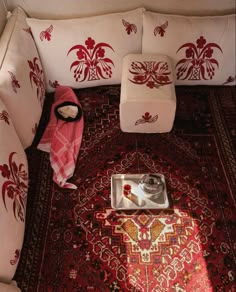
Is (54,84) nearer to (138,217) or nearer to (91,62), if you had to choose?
(91,62)

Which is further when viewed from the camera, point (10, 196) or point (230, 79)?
point (230, 79)

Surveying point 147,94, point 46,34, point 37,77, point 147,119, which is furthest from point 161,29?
point 37,77

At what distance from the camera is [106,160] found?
65.9 inches

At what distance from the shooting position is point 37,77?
1703 millimetres

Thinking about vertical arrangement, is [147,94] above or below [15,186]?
above

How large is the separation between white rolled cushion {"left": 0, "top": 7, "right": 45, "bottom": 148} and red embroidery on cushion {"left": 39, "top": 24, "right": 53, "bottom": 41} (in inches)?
2.5

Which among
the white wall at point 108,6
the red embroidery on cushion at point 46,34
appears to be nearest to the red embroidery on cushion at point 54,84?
the red embroidery on cushion at point 46,34

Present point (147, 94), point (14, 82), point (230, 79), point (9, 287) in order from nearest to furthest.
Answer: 1. point (9, 287)
2. point (14, 82)
3. point (147, 94)
4. point (230, 79)

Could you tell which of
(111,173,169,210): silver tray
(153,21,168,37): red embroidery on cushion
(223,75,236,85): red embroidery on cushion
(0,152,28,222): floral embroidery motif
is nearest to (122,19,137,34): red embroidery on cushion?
(153,21,168,37): red embroidery on cushion

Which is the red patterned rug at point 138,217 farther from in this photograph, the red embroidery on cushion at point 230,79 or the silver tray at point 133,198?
the red embroidery on cushion at point 230,79

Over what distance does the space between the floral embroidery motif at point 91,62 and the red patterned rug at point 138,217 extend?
0.19 meters

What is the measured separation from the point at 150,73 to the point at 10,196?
105 cm

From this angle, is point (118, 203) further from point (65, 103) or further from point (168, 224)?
point (65, 103)

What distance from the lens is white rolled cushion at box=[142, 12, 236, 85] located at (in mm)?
1748
